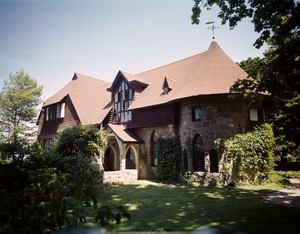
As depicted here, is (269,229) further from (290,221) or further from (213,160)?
(213,160)

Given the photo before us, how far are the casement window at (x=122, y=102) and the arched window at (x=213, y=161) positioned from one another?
27.3 feet

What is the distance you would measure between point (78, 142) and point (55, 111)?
13152 millimetres

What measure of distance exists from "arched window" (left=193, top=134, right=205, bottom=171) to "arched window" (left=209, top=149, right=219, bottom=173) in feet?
1.82

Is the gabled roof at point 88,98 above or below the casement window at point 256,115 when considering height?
above

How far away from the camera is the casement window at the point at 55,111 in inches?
889

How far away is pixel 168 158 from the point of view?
562 inches

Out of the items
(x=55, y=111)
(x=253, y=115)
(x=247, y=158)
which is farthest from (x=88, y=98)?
(x=247, y=158)

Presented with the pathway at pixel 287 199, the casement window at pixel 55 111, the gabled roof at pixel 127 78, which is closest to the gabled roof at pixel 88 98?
the casement window at pixel 55 111

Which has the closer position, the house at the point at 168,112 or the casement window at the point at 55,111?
the house at the point at 168,112

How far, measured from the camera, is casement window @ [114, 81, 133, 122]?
61.0ft

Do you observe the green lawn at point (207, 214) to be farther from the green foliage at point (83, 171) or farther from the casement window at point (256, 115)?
the casement window at point (256, 115)

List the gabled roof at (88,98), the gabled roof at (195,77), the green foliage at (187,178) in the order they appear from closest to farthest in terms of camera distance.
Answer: the green foliage at (187,178) → the gabled roof at (195,77) → the gabled roof at (88,98)

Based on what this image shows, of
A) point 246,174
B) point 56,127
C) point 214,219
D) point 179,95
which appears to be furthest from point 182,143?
point 56,127

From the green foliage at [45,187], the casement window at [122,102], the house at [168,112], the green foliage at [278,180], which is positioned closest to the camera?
the green foliage at [45,187]
